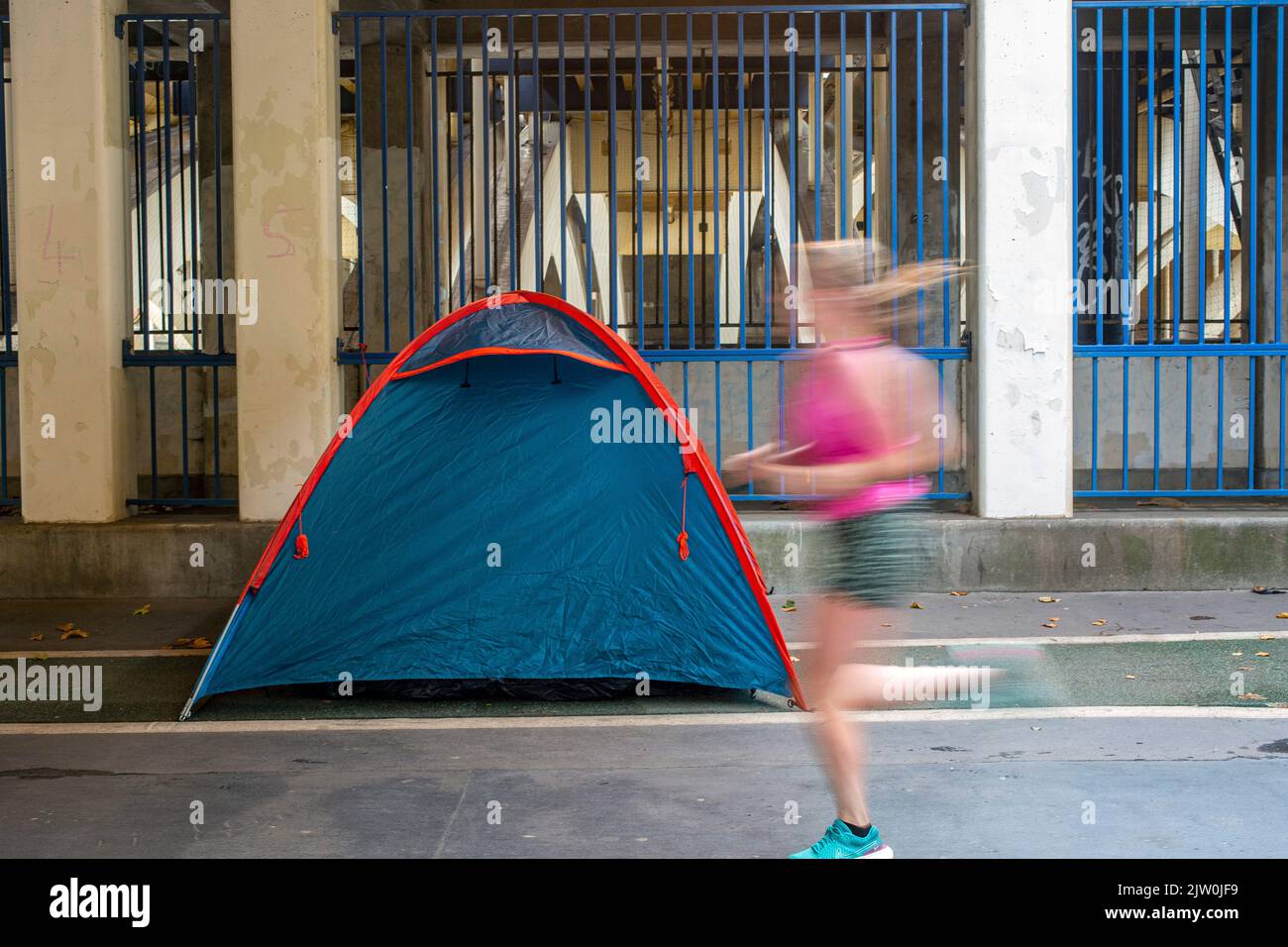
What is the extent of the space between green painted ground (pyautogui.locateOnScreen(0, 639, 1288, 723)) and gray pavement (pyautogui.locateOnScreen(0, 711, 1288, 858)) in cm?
29

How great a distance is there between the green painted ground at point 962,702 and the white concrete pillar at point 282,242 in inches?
75.3

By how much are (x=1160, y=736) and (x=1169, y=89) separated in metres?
9.27

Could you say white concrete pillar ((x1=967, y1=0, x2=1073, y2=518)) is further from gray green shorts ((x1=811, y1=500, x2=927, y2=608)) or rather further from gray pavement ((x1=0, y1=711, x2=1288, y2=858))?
gray green shorts ((x1=811, y1=500, x2=927, y2=608))

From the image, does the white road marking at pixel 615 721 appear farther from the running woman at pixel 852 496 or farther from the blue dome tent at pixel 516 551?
the running woman at pixel 852 496

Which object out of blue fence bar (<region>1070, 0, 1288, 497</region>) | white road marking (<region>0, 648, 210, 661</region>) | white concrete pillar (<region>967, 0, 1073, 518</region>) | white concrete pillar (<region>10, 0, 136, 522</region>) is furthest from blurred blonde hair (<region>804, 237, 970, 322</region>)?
blue fence bar (<region>1070, 0, 1288, 497</region>)

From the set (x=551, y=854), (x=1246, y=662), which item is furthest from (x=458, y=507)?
(x=1246, y=662)

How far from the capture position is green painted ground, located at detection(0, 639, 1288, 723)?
5730 mm

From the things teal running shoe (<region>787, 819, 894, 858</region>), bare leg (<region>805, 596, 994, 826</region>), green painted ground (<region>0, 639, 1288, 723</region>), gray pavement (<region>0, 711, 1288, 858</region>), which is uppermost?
bare leg (<region>805, 596, 994, 826</region>)

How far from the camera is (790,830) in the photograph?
4203 mm

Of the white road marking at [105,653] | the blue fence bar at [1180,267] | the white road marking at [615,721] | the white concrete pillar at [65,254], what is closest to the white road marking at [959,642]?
the white road marking at [105,653]

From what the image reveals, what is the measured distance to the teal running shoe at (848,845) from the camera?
3.68 m

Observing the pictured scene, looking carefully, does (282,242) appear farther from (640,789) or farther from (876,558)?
(876,558)

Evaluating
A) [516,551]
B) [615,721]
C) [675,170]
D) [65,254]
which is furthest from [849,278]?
[675,170]

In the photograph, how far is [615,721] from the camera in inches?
220
